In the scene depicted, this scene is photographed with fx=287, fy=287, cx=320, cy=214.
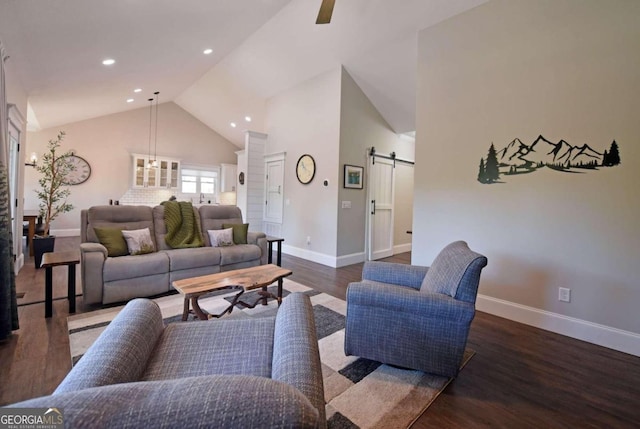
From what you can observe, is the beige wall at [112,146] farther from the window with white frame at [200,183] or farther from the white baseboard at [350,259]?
the white baseboard at [350,259]

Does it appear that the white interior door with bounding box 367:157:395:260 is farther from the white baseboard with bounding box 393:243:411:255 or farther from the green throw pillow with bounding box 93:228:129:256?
the green throw pillow with bounding box 93:228:129:256

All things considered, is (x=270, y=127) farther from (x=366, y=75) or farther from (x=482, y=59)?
(x=482, y=59)

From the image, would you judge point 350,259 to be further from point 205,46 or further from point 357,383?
point 205,46

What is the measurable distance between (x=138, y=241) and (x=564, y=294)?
4377 mm

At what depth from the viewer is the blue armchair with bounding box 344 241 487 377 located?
1.77 m

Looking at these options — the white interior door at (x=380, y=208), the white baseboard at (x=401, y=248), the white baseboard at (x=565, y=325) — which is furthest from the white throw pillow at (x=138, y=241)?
the white baseboard at (x=401, y=248)

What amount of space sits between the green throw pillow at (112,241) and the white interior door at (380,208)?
149 inches

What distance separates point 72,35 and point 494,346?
499 cm

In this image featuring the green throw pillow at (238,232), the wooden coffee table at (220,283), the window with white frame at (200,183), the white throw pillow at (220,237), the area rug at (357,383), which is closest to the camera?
the area rug at (357,383)

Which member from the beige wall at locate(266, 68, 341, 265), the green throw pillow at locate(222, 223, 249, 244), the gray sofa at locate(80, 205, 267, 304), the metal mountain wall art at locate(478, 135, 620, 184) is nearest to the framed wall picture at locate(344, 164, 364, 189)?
the beige wall at locate(266, 68, 341, 265)

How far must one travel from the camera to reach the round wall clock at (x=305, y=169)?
204 inches

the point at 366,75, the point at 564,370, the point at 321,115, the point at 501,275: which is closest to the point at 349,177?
the point at 321,115

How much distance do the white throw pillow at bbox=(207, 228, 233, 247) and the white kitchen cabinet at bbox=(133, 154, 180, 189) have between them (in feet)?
17.6

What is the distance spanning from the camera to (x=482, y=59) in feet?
10.0
